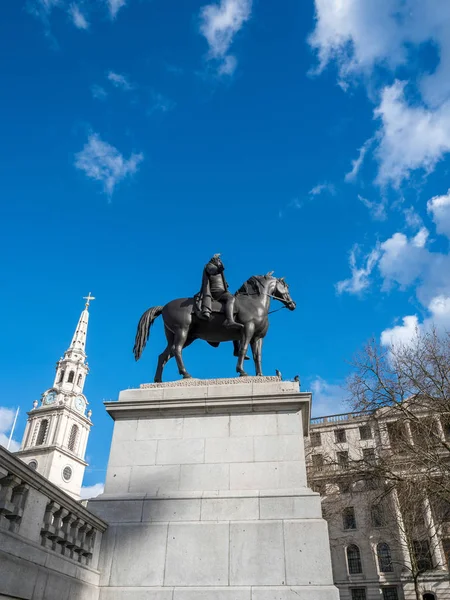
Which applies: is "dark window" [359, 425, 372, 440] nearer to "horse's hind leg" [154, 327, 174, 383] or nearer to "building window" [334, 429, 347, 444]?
"building window" [334, 429, 347, 444]

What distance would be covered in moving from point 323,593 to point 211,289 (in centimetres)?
689

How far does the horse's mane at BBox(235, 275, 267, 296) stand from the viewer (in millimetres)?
12320

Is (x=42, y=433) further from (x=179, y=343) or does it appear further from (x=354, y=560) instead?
(x=179, y=343)

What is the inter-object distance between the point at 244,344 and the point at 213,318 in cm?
105

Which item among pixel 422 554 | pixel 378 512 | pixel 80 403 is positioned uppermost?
pixel 80 403

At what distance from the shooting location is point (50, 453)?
99875 mm

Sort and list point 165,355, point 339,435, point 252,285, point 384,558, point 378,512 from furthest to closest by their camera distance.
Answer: point 339,435 < point 384,558 < point 378,512 < point 252,285 < point 165,355

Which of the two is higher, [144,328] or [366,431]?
[366,431]

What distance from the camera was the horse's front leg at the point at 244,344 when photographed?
36.5ft

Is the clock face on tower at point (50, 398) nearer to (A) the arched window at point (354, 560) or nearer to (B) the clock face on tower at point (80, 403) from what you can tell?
(B) the clock face on tower at point (80, 403)

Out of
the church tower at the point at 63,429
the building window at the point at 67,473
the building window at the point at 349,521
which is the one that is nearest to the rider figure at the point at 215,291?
the building window at the point at 349,521

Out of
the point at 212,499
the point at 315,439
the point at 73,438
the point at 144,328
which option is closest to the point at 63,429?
the point at 73,438

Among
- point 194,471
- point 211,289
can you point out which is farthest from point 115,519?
point 211,289

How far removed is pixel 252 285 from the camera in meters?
12.5
